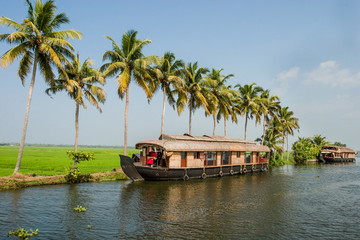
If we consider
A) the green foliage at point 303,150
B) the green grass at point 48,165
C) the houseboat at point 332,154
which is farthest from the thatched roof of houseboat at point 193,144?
the houseboat at point 332,154

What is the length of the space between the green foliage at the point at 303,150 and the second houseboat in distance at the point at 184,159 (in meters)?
30.5

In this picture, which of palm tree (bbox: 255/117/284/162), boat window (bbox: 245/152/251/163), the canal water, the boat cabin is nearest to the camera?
the canal water

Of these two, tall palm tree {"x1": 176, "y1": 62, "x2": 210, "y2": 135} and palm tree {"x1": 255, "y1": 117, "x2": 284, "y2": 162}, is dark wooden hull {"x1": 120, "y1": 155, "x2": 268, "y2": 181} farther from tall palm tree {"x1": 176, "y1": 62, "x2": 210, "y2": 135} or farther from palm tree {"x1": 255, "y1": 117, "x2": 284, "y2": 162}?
palm tree {"x1": 255, "y1": 117, "x2": 284, "y2": 162}

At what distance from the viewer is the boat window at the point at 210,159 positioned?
2512cm

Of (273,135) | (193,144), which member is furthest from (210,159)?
(273,135)

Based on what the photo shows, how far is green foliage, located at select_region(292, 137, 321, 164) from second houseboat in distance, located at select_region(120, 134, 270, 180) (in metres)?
30.5

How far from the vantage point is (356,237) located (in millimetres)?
9898

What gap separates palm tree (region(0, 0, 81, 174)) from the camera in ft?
54.6

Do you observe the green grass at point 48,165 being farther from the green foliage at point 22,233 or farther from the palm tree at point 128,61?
the green foliage at point 22,233

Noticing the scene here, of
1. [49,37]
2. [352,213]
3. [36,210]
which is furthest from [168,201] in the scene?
[49,37]

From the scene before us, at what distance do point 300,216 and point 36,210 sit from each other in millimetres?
12133

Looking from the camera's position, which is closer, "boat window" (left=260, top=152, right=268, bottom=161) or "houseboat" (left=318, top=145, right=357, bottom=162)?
"boat window" (left=260, top=152, right=268, bottom=161)

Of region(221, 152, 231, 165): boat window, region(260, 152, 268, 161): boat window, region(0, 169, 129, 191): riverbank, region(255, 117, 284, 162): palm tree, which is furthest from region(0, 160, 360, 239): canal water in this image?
region(255, 117, 284, 162): palm tree

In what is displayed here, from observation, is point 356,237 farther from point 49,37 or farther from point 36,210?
point 49,37
